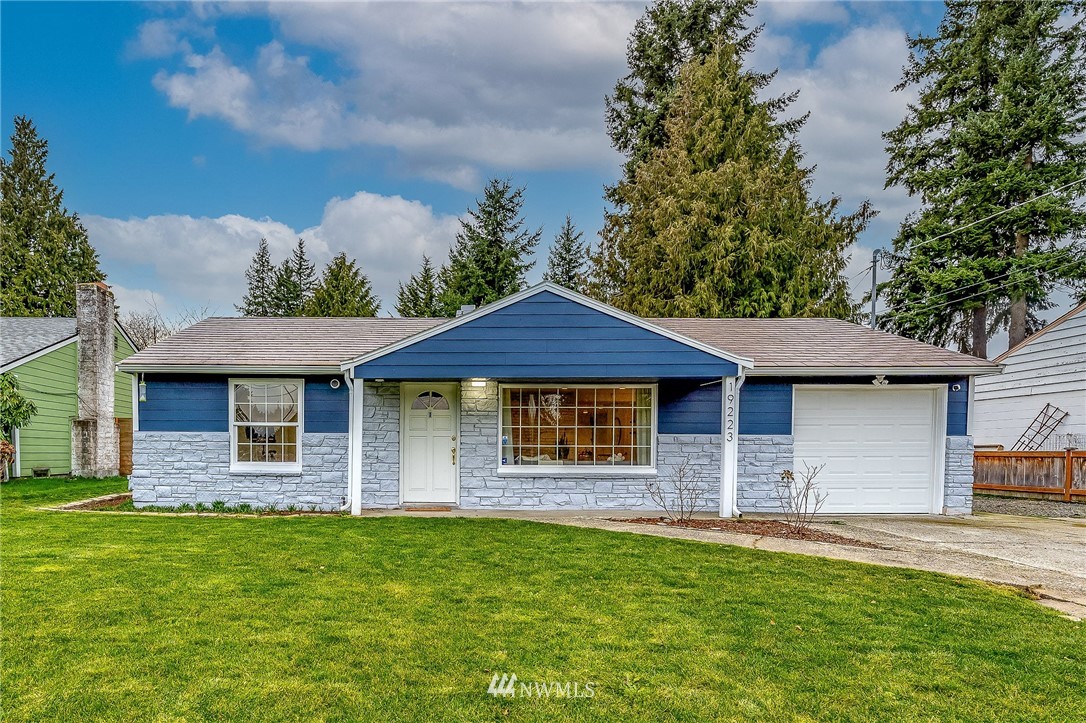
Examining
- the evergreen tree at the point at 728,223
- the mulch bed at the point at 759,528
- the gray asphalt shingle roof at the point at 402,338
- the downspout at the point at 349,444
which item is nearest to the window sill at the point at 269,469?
the downspout at the point at 349,444

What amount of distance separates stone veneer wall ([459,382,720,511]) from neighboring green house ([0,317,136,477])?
12321mm

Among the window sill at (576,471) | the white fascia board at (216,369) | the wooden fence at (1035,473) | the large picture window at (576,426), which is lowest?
the wooden fence at (1035,473)

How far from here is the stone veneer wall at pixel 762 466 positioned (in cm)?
938

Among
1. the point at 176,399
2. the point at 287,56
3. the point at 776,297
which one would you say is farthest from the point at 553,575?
the point at 776,297

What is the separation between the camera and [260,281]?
117 feet

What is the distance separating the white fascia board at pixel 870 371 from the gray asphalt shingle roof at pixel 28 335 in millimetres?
17206

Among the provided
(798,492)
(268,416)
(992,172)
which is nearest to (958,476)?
(798,492)

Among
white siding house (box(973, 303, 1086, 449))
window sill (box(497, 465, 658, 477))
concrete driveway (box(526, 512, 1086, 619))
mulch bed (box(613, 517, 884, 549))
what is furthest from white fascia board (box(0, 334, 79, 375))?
white siding house (box(973, 303, 1086, 449))

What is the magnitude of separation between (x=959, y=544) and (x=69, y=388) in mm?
20083

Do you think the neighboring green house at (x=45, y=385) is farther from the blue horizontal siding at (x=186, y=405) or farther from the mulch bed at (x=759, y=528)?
the mulch bed at (x=759, y=528)

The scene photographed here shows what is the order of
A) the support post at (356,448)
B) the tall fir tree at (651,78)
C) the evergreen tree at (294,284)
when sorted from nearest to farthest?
the support post at (356,448)
the tall fir tree at (651,78)
the evergreen tree at (294,284)

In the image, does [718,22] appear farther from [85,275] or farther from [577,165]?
[85,275]

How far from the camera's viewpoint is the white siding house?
13570mm

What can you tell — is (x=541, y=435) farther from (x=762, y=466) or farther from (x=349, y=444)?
(x=762, y=466)
